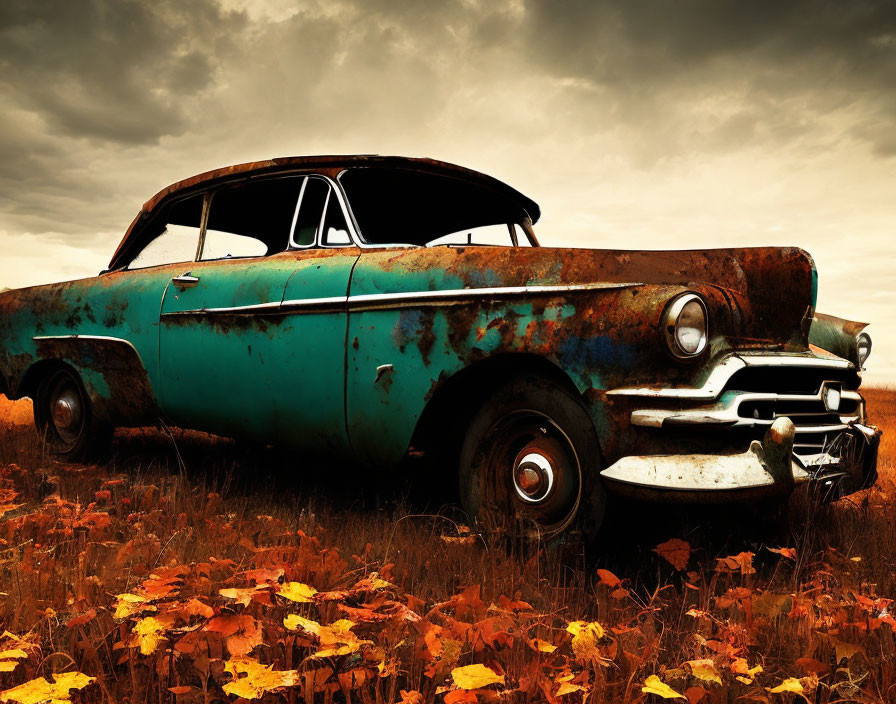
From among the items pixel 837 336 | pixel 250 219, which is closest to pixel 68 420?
pixel 250 219

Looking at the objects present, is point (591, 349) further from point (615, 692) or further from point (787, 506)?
point (787, 506)

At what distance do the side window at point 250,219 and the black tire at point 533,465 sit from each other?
1.67 metres

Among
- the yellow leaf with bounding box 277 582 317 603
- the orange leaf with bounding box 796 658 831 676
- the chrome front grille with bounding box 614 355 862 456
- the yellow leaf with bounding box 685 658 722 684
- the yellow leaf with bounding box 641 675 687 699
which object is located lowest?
the orange leaf with bounding box 796 658 831 676

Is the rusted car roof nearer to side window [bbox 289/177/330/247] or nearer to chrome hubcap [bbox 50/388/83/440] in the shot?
side window [bbox 289/177/330/247]

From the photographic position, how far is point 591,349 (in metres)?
2.22

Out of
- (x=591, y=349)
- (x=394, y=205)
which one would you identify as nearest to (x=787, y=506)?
(x=591, y=349)

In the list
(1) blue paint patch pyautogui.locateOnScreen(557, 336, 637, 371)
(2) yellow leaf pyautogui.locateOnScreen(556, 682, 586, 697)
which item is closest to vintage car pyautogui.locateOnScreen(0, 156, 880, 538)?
(1) blue paint patch pyautogui.locateOnScreen(557, 336, 637, 371)

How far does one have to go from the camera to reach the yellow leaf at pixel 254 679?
136 centimetres

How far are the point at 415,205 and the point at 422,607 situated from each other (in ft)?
6.93

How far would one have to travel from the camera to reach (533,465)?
2369 millimetres

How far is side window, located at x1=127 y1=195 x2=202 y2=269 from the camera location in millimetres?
4004

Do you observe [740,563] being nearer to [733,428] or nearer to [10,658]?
[733,428]

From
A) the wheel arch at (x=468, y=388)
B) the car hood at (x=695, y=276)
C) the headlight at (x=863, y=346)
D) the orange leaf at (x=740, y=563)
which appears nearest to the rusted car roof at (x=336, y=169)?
the car hood at (x=695, y=276)

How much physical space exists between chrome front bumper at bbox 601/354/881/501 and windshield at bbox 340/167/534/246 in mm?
1607
